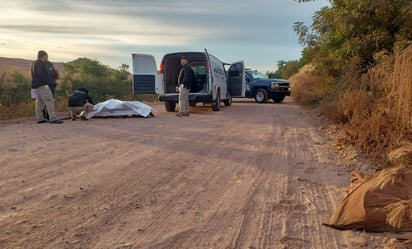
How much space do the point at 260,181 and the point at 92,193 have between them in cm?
225

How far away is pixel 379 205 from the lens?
13.7ft

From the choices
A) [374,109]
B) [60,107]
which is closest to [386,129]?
[374,109]

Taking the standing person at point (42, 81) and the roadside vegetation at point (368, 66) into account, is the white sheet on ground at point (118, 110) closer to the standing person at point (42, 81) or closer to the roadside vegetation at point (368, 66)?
the standing person at point (42, 81)

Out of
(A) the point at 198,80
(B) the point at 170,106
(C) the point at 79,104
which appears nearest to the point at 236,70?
(A) the point at 198,80

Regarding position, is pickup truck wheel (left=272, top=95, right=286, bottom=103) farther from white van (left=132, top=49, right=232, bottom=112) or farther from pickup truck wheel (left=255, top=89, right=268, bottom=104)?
white van (left=132, top=49, right=232, bottom=112)

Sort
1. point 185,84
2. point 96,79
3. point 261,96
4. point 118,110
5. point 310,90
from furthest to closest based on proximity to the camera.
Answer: point 96,79 < point 261,96 < point 310,90 < point 185,84 < point 118,110

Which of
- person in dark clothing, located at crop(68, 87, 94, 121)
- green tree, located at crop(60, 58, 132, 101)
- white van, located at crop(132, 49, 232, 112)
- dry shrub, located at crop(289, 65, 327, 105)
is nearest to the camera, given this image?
person in dark clothing, located at crop(68, 87, 94, 121)

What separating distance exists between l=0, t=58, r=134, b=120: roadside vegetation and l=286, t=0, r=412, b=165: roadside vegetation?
10.3 m

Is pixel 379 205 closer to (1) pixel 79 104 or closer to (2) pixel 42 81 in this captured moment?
(2) pixel 42 81

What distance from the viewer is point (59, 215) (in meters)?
4.49

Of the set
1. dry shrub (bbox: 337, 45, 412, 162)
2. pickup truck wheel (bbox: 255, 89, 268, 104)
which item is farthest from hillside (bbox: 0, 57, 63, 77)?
dry shrub (bbox: 337, 45, 412, 162)

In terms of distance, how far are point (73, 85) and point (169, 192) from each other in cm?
2490

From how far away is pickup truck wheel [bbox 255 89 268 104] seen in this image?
2770 centimetres

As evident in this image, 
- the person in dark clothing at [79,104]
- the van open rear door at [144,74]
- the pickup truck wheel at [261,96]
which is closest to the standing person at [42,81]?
the person in dark clothing at [79,104]
